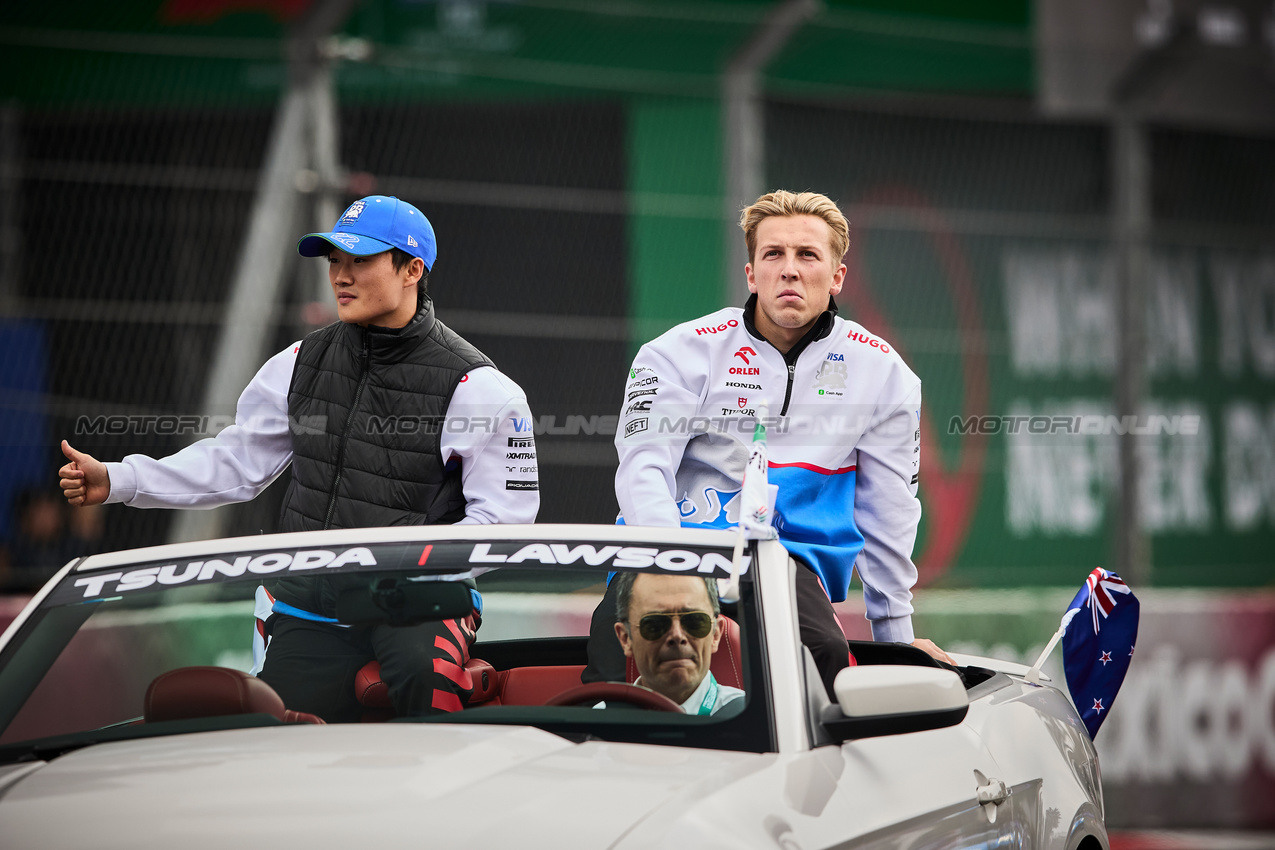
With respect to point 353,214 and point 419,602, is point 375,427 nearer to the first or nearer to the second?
point 353,214

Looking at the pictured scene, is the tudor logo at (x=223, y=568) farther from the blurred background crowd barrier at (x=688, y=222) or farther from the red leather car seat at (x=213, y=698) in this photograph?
the blurred background crowd barrier at (x=688, y=222)

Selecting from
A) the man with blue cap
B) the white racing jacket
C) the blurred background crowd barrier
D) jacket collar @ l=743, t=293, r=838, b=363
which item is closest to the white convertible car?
the white racing jacket

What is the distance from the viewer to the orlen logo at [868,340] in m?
4.53

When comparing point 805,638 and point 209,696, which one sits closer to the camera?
point 209,696

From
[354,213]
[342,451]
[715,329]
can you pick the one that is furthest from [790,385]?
[354,213]

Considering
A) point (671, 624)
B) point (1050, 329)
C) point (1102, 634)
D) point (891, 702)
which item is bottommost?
point (1102, 634)

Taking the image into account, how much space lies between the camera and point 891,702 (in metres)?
2.85

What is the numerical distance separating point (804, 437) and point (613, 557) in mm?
1228

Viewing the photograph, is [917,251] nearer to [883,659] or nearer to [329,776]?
[883,659]

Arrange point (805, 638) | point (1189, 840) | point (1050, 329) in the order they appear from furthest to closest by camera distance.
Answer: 1. point (1050, 329)
2. point (1189, 840)
3. point (805, 638)

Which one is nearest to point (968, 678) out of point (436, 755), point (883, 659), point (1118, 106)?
point (883, 659)

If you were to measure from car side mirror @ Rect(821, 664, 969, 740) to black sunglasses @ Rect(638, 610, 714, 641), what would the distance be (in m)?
0.33

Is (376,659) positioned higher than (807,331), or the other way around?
(807,331)

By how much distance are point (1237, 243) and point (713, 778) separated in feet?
30.2
